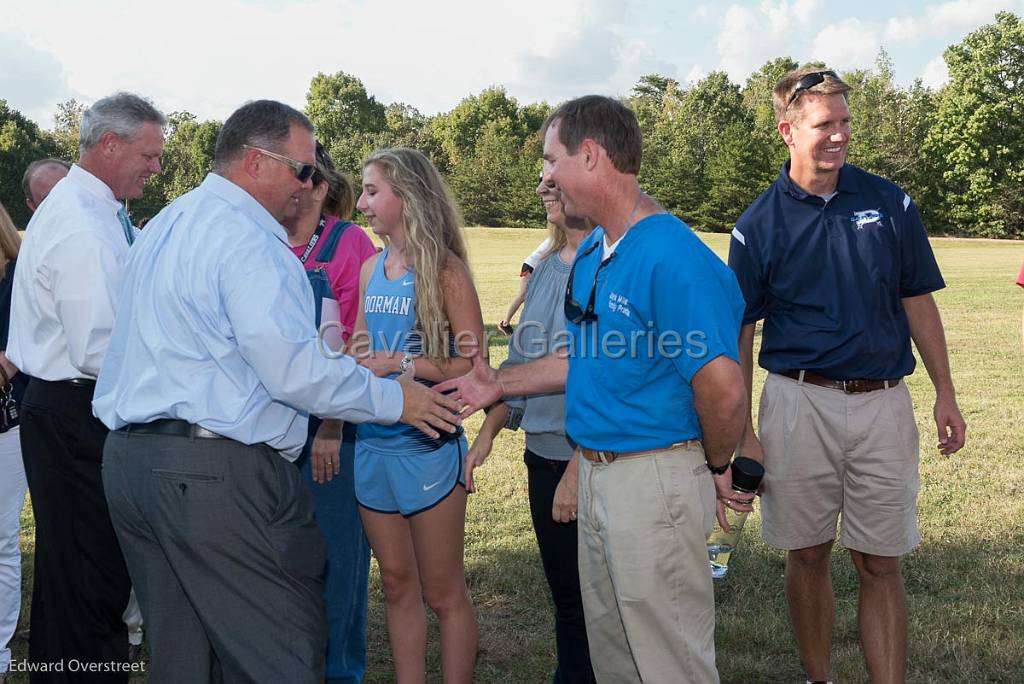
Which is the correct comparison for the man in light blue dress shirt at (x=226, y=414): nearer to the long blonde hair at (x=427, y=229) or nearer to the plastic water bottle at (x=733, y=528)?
the long blonde hair at (x=427, y=229)

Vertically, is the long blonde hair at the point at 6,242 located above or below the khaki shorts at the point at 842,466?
above

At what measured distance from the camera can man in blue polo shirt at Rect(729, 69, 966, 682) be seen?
4.11 meters

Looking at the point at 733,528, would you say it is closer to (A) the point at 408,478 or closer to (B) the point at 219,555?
(A) the point at 408,478

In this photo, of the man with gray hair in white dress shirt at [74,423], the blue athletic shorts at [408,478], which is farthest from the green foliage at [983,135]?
the man with gray hair in white dress shirt at [74,423]

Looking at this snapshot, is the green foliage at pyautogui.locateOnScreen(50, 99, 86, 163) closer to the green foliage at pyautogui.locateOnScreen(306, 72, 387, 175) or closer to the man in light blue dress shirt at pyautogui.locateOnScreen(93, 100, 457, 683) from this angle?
the green foliage at pyautogui.locateOnScreen(306, 72, 387, 175)

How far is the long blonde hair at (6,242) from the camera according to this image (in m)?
4.81

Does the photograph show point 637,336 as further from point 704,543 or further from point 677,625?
point 677,625

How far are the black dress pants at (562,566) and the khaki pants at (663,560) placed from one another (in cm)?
88

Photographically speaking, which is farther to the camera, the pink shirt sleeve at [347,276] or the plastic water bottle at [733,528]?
the pink shirt sleeve at [347,276]

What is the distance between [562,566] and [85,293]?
7.18ft

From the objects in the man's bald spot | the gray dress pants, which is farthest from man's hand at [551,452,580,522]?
the man's bald spot

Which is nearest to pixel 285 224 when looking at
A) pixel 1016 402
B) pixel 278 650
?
pixel 278 650

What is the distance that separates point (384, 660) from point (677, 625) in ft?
7.70

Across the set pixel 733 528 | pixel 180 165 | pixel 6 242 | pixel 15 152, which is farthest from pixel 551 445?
pixel 180 165
